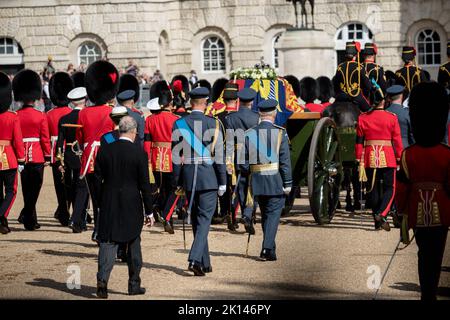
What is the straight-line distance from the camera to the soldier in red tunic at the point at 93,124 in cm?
1302

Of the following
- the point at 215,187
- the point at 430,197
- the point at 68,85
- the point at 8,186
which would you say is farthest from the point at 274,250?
the point at 68,85

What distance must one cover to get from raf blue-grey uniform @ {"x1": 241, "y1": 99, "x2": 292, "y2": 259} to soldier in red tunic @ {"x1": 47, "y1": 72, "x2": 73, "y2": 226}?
3.34m

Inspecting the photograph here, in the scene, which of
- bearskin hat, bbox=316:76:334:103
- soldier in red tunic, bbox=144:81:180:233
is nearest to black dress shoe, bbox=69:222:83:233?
soldier in red tunic, bbox=144:81:180:233

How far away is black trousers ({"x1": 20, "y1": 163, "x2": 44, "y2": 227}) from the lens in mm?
14633

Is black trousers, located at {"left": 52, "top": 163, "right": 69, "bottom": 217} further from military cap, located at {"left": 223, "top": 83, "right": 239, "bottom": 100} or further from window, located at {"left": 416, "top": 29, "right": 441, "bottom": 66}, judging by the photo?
window, located at {"left": 416, "top": 29, "right": 441, "bottom": 66}

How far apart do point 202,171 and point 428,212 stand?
8.92ft

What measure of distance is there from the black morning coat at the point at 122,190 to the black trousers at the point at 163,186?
14.3 feet

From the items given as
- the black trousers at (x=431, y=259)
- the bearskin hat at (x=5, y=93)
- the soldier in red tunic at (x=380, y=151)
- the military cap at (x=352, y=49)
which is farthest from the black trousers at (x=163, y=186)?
the black trousers at (x=431, y=259)

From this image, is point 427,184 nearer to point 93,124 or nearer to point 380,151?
point 380,151

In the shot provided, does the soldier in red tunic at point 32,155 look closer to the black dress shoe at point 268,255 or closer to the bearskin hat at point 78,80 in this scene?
the bearskin hat at point 78,80

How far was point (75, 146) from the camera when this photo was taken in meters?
14.3
